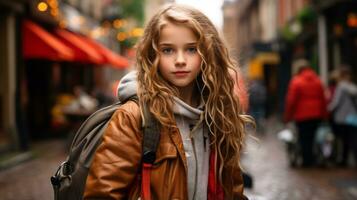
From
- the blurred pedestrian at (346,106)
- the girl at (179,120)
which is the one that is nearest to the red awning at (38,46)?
the blurred pedestrian at (346,106)

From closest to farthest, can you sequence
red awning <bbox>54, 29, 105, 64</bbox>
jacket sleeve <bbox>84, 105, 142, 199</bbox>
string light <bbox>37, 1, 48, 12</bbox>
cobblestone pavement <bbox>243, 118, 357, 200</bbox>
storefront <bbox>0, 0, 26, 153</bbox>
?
jacket sleeve <bbox>84, 105, 142, 199</bbox> → cobblestone pavement <bbox>243, 118, 357, 200</bbox> → storefront <bbox>0, 0, 26, 153</bbox> → string light <bbox>37, 1, 48, 12</bbox> → red awning <bbox>54, 29, 105, 64</bbox>

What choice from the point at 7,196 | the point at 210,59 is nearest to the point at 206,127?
the point at 210,59

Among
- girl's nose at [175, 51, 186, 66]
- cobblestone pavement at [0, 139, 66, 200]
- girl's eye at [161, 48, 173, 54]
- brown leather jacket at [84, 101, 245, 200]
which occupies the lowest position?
cobblestone pavement at [0, 139, 66, 200]

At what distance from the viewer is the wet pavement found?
8.39 m

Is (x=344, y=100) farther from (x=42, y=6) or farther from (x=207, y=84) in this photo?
(x=207, y=84)

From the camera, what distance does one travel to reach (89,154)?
225 centimetres

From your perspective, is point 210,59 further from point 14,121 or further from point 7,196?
point 14,121

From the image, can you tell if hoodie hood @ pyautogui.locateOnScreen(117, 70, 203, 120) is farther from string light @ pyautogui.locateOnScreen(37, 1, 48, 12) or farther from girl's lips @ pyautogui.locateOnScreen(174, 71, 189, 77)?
string light @ pyautogui.locateOnScreen(37, 1, 48, 12)

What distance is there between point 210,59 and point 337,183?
728 centimetres

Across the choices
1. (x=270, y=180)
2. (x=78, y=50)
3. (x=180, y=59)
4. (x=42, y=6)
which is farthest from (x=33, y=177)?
(x=180, y=59)

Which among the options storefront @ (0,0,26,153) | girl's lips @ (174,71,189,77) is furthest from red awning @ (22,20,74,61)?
girl's lips @ (174,71,189,77)

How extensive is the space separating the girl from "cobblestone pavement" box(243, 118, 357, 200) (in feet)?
13.8

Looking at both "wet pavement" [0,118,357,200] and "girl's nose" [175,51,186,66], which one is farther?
"wet pavement" [0,118,357,200]

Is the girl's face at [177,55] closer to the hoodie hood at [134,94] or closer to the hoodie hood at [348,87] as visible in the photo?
the hoodie hood at [134,94]
